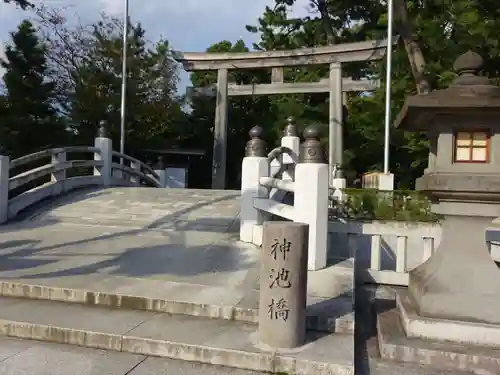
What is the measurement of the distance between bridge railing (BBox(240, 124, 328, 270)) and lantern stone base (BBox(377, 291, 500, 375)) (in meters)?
1.49

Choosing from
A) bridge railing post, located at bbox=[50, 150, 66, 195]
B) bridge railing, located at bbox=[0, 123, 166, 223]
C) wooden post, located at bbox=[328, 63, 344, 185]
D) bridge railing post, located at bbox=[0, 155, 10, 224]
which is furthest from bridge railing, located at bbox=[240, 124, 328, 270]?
wooden post, located at bbox=[328, 63, 344, 185]

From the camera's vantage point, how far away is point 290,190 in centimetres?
565

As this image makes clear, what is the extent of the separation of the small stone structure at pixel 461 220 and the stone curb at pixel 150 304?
0.46m

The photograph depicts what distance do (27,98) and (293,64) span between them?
29.6ft

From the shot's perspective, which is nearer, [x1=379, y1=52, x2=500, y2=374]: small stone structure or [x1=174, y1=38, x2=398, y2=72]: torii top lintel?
[x1=379, y1=52, x2=500, y2=374]: small stone structure

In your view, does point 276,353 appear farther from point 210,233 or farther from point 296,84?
point 296,84

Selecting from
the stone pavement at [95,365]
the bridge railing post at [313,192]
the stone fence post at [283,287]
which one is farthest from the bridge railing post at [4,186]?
the stone fence post at [283,287]

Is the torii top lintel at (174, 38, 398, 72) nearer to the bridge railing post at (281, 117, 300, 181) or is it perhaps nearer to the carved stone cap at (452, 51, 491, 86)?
the bridge railing post at (281, 117, 300, 181)

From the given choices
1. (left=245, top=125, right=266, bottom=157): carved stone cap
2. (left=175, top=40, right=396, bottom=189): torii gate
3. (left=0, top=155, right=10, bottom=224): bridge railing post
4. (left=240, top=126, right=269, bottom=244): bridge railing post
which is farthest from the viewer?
(left=175, top=40, right=396, bottom=189): torii gate

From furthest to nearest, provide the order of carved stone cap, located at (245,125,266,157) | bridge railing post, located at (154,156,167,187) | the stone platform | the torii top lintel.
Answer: bridge railing post, located at (154,156,167,187) < the torii top lintel < carved stone cap, located at (245,125,266,157) < the stone platform

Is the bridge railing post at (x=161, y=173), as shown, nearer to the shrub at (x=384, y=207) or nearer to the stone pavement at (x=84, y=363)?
the shrub at (x=384, y=207)

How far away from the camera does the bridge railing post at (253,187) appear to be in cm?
653

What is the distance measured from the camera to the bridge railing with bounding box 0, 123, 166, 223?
8.37 metres

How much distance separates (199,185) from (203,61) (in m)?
7.79
